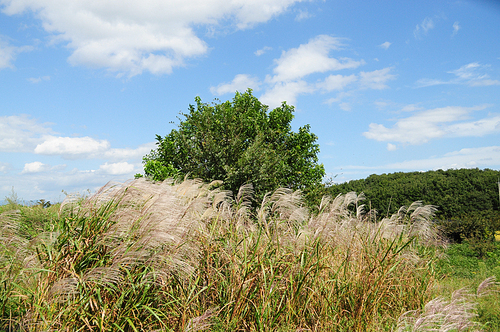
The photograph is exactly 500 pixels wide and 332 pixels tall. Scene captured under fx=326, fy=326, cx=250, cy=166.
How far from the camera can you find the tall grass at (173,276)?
3070 mm

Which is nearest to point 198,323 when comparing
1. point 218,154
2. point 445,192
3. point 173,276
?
point 173,276

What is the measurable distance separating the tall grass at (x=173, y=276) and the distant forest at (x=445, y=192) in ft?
35.9

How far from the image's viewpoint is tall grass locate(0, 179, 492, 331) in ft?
10.1

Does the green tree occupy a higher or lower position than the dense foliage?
higher

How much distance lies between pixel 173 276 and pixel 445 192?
52.6 feet

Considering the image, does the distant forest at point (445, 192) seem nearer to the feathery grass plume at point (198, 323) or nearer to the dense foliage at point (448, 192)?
the dense foliage at point (448, 192)

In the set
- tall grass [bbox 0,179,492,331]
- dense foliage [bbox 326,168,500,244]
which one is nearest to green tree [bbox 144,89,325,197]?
tall grass [bbox 0,179,492,331]

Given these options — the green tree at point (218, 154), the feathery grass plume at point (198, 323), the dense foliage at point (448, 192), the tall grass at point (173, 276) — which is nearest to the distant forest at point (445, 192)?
the dense foliage at point (448, 192)

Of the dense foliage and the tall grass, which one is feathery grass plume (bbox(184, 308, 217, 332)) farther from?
the dense foliage

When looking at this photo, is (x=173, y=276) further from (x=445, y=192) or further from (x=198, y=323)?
(x=445, y=192)

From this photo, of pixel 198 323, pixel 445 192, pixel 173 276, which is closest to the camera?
pixel 198 323

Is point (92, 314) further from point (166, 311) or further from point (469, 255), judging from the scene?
point (469, 255)

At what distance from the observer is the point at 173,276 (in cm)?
355

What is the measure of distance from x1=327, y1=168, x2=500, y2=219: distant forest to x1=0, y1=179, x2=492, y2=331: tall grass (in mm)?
10927
